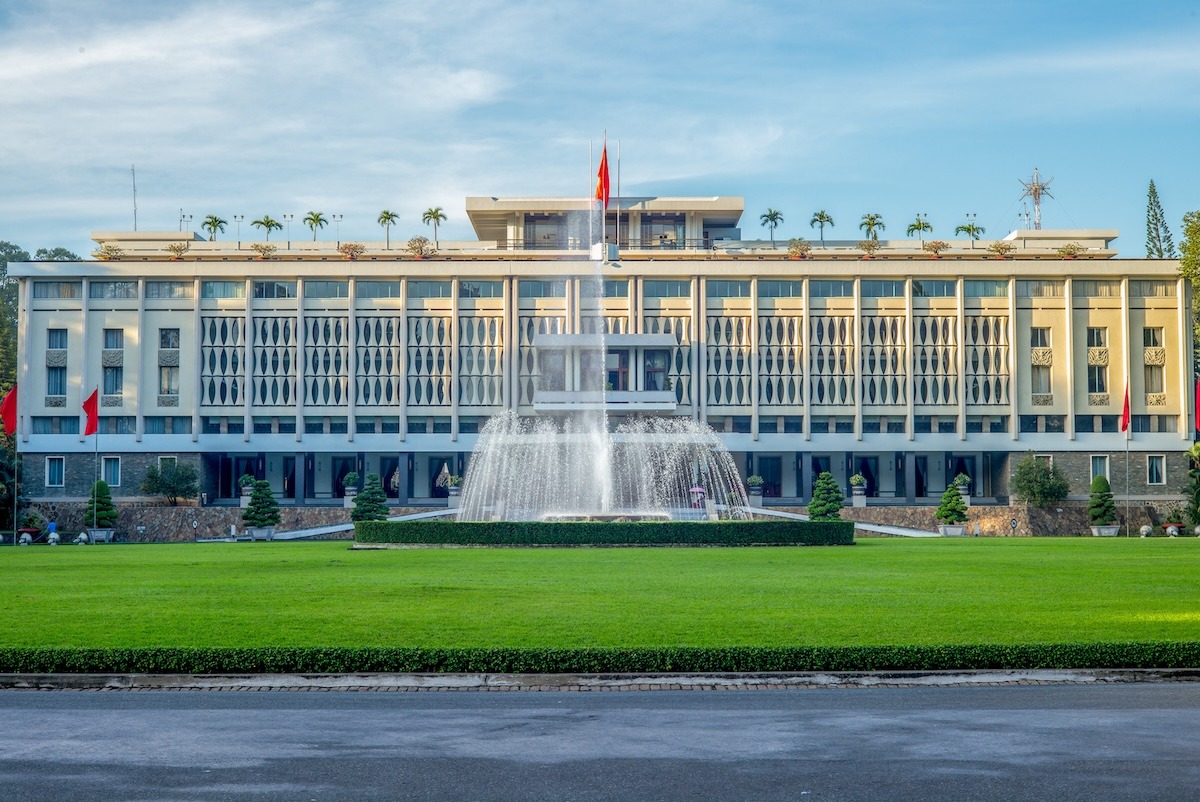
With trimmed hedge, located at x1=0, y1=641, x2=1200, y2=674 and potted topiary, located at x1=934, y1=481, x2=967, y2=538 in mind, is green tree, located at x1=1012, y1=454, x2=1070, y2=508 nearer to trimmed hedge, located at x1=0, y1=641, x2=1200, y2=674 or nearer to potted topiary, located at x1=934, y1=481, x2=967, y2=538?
potted topiary, located at x1=934, y1=481, x2=967, y2=538

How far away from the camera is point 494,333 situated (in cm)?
8388

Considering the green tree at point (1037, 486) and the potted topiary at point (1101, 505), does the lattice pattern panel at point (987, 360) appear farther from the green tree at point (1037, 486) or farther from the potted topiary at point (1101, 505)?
the potted topiary at point (1101, 505)

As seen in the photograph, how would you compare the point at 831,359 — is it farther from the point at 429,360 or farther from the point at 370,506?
the point at 370,506

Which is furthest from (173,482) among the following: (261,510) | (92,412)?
(261,510)

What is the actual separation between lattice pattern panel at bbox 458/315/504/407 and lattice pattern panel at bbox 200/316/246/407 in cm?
1309

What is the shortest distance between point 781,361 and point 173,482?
36015mm

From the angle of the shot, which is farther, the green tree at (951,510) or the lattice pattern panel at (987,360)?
the lattice pattern panel at (987,360)

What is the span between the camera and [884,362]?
274 ft

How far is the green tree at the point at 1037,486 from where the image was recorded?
75750mm

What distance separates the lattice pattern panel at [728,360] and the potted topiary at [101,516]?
34613 mm

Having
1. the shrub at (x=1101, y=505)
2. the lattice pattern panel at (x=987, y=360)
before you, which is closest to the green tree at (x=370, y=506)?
the shrub at (x=1101, y=505)

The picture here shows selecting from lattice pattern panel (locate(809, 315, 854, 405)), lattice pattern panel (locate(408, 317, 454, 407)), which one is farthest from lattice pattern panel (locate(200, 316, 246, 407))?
lattice pattern panel (locate(809, 315, 854, 405))

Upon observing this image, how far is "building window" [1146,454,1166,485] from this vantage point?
80681 mm

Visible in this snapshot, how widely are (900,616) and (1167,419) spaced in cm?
6767
